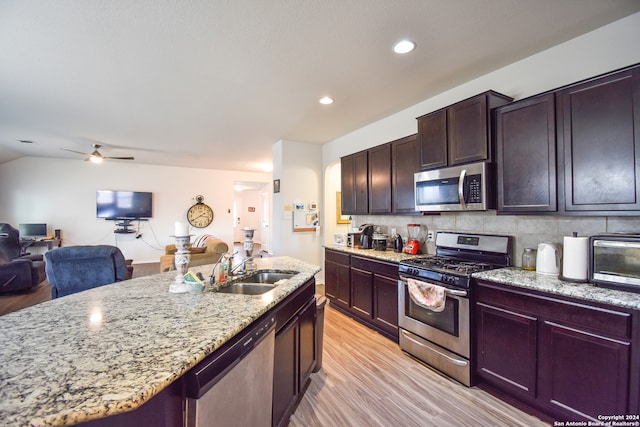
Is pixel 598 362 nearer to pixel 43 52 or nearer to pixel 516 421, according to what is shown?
pixel 516 421

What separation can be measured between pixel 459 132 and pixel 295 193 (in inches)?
120

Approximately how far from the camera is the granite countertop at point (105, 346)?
0.72 meters

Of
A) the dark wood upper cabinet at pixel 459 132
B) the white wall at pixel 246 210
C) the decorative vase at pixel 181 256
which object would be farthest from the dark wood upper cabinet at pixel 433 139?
the white wall at pixel 246 210

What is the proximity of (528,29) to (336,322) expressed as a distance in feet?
11.1

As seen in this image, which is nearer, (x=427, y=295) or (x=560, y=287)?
(x=560, y=287)

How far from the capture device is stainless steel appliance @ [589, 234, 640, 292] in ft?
5.34

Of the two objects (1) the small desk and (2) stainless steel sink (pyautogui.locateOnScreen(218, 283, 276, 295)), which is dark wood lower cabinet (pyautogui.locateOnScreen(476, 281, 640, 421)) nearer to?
(2) stainless steel sink (pyautogui.locateOnScreen(218, 283, 276, 295))

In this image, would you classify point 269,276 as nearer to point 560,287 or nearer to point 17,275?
point 560,287

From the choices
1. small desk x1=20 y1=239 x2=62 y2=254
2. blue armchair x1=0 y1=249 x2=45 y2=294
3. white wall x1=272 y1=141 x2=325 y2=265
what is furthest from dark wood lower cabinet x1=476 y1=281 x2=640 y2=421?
small desk x1=20 y1=239 x2=62 y2=254

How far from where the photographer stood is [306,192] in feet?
16.9

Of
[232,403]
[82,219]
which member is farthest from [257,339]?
[82,219]

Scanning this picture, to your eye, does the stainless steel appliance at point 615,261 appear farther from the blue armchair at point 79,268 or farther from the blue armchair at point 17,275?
the blue armchair at point 17,275

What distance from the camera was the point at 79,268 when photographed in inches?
125

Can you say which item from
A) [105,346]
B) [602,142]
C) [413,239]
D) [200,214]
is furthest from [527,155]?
[200,214]
